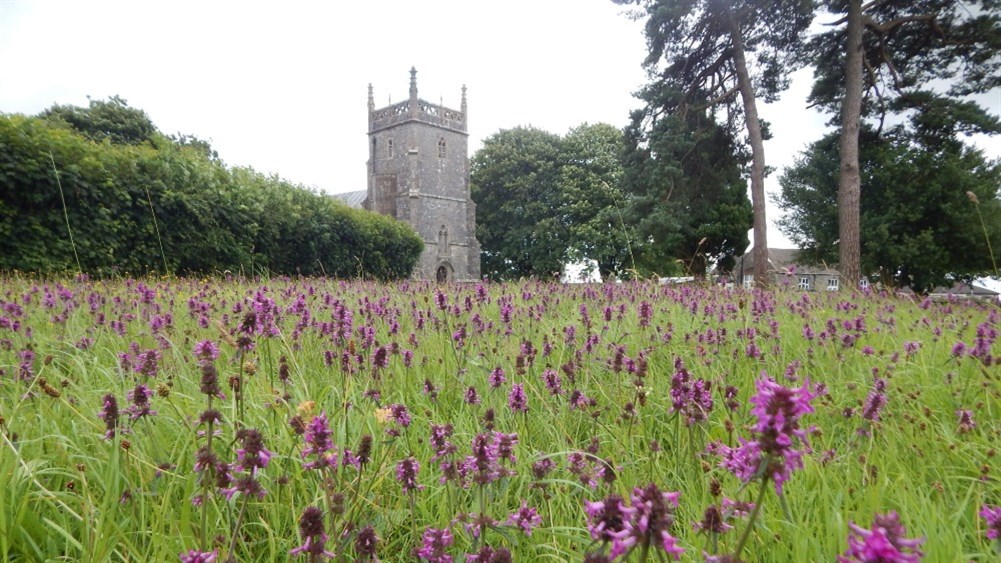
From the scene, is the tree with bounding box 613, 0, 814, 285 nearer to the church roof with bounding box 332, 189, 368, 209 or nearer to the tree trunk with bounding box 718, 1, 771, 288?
the tree trunk with bounding box 718, 1, 771, 288

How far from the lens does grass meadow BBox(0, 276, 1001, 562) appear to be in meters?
1.39

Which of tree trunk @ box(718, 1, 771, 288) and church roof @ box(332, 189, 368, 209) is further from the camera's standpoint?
church roof @ box(332, 189, 368, 209)

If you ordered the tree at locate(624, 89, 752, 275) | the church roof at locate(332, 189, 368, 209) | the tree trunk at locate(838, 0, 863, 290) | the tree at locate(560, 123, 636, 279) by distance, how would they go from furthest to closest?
the church roof at locate(332, 189, 368, 209)
the tree at locate(560, 123, 636, 279)
the tree at locate(624, 89, 752, 275)
the tree trunk at locate(838, 0, 863, 290)

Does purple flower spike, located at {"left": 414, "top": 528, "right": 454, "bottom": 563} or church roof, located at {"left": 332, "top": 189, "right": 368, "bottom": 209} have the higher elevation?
church roof, located at {"left": 332, "top": 189, "right": 368, "bottom": 209}

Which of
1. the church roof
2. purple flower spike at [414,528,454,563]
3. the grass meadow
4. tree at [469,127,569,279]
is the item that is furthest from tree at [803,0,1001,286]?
the church roof

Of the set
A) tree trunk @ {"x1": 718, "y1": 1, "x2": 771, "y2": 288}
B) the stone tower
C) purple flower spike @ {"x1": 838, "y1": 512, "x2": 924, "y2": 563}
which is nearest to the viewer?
purple flower spike @ {"x1": 838, "y1": 512, "x2": 924, "y2": 563}

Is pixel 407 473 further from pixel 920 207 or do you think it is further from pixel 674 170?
pixel 920 207

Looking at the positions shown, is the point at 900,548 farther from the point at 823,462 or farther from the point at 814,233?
the point at 814,233

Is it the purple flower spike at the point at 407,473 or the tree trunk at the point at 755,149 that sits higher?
the tree trunk at the point at 755,149

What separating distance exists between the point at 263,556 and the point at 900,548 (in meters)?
1.80

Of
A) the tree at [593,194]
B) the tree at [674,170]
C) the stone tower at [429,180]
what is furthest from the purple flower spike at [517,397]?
the stone tower at [429,180]

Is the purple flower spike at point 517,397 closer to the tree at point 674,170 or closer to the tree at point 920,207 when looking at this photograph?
the tree at point 674,170

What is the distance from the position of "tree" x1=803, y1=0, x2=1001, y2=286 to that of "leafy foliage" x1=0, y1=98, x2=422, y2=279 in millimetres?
14597

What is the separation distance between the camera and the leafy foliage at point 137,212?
1062cm
